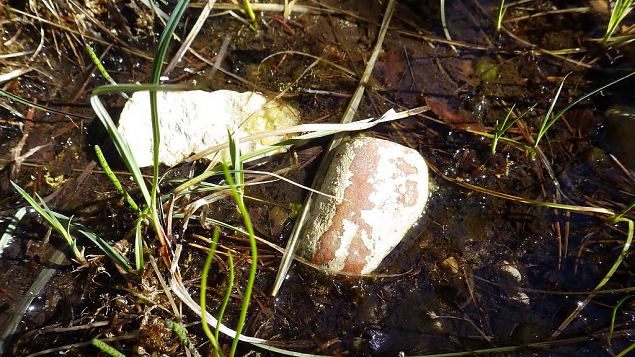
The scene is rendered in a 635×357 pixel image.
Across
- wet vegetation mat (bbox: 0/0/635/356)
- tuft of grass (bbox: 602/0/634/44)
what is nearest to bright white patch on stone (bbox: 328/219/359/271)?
wet vegetation mat (bbox: 0/0/635/356)

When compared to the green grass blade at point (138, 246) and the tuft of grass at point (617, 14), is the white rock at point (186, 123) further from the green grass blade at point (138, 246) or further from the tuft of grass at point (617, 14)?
the tuft of grass at point (617, 14)

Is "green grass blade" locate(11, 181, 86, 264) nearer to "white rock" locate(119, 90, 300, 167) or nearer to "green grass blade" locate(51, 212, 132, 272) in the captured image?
"green grass blade" locate(51, 212, 132, 272)

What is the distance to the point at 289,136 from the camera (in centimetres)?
229

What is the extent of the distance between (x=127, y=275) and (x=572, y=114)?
2226 mm

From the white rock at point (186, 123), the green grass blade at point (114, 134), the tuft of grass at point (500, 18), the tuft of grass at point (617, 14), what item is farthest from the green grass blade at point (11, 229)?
the tuft of grass at point (617, 14)

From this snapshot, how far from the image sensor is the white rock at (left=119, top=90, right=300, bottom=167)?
2.19 meters

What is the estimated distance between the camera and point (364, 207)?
6.63 feet

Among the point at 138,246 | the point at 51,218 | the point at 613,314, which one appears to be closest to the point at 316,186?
the point at 138,246

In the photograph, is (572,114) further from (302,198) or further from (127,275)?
(127,275)

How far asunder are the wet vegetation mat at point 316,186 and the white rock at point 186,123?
0.21ft

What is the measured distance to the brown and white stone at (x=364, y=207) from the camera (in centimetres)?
200

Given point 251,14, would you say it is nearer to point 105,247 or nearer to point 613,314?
point 105,247

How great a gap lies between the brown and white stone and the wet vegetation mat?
0.10 metres

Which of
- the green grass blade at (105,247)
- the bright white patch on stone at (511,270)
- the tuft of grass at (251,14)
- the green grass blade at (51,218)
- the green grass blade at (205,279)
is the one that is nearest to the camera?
the green grass blade at (205,279)
